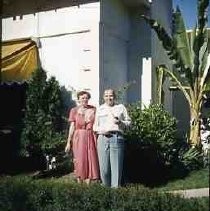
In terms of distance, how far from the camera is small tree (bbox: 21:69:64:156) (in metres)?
11.5

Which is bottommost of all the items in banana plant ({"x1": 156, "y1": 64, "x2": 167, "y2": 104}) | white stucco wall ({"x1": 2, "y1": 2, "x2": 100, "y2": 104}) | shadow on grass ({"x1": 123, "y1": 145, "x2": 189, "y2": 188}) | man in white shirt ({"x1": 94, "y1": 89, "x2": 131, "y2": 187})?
shadow on grass ({"x1": 123, "y1": 145, "x2": 189, "y2": 188})

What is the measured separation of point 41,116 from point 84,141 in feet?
6.81

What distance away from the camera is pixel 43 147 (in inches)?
445

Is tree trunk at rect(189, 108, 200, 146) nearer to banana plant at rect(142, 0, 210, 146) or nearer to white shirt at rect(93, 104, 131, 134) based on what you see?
banana plant at rect(142, 0, 210, 146)

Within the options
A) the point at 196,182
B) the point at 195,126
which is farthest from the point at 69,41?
the point at 196,182

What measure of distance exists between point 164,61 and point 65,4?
2.73 meters

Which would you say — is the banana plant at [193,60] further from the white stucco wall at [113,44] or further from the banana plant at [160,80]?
the white stucco wall at [113,44]

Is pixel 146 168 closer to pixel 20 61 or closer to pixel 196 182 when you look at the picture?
pixel 196 182

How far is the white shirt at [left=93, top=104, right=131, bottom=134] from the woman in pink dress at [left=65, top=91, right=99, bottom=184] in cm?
51

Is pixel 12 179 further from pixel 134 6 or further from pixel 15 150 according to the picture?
pixel 134 6

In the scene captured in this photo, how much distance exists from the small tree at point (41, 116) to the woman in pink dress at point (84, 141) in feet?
5.21

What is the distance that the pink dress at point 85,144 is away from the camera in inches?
379

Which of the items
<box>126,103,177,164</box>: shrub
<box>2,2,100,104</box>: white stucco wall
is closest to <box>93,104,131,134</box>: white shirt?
<box>126,103,177,164</box>: shrub

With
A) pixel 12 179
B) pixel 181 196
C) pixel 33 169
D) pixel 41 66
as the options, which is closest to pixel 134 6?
pixel 41 66
